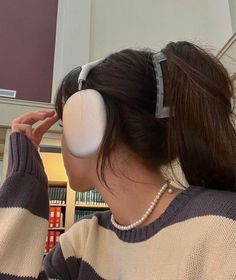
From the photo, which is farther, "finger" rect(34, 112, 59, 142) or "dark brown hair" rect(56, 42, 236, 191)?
"finger" rect(34, 112, 59, 142)

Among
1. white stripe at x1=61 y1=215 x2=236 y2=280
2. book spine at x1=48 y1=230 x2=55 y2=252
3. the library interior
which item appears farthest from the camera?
book spine at x1=48 y1=230 x2=55 y2=252

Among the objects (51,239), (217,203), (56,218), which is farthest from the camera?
(56,218)

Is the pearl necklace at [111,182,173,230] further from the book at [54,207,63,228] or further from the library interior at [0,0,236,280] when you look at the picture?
the book at [54,207,63,228]

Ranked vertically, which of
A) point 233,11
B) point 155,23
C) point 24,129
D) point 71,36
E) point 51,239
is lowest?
point 51,239

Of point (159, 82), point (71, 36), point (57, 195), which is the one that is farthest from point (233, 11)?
point (159, 82)

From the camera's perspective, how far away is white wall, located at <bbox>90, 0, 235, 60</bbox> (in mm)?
2984

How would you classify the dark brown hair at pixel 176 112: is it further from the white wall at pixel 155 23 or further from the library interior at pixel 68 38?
the white wall at pixel 155 23

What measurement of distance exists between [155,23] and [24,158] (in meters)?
2.81

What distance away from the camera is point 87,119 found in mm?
620

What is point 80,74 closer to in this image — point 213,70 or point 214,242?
point 213,70

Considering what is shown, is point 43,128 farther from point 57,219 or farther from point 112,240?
point 57,219

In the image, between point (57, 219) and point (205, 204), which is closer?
point (205, 204)

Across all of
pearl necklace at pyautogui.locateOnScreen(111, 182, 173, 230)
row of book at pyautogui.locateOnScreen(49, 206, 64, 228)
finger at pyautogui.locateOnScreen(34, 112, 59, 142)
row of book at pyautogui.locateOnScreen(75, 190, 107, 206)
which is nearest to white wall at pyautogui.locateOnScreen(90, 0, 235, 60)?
row of book at pyautogui.locateOnScreen(75, 190, 107, 206)

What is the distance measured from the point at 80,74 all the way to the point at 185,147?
28 cm
